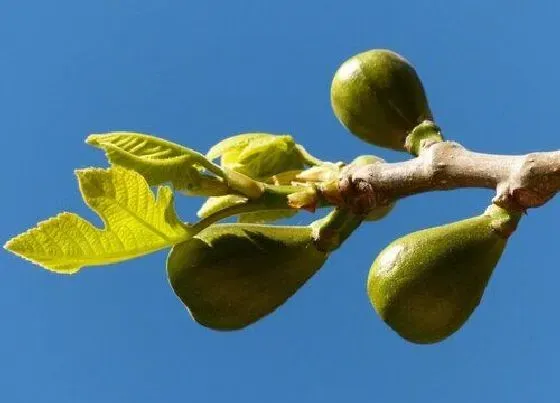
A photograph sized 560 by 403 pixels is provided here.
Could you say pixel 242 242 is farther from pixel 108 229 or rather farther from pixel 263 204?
pixel 108 229

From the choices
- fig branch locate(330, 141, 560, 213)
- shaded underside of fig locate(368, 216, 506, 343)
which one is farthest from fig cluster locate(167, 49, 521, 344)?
fig branch locate(330, 141, 560, 213)

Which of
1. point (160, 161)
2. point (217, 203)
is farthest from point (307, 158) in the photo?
point (160, 161)

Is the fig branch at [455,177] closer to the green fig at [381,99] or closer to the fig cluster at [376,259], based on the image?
the fig cluster at [376,259]

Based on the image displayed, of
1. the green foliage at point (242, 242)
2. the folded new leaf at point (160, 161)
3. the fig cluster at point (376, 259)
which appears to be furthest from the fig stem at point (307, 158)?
the folded new leaf at point (160, 161)

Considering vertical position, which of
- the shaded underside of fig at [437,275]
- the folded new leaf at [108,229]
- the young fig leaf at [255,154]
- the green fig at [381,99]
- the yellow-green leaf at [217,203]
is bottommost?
the shaded underside of fig at [437,275]

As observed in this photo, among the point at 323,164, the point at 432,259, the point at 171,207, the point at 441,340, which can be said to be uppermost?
the point at 323,164

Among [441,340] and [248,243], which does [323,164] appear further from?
[441,340]

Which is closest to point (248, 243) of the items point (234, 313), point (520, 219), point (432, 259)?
point (234, 313)
